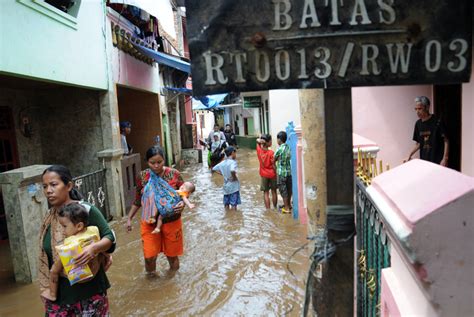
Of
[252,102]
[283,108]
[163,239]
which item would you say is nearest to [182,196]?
[163,239]

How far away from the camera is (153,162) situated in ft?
13.9

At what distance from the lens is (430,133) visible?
505 centimetres

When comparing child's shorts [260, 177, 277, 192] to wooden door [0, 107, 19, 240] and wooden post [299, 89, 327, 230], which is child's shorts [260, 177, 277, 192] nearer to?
wooden door [0, 107, 19, 240]

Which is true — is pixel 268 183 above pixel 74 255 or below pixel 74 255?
below

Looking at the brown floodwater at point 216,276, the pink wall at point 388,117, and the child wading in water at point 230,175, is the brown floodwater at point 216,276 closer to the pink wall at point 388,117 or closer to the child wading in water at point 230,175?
the child wading in water at point 230,175

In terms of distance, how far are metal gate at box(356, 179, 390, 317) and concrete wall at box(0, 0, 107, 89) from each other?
14.2 feet

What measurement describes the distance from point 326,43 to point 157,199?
10.3 ft

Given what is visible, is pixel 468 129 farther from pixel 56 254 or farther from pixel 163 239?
pixel 56 254

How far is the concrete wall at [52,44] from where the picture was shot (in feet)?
15.4

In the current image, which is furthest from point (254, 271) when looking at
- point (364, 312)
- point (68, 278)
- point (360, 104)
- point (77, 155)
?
point (77, 155)

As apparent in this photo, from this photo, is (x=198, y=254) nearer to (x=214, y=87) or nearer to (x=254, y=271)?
(x=254, y=271)

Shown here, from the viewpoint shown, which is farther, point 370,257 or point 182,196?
point 182,196

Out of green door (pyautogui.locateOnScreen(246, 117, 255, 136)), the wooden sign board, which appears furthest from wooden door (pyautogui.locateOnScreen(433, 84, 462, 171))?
green door (pyautogui.locateOnScreen(246, 117, 255, 136))

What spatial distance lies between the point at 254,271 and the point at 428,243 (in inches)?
152
